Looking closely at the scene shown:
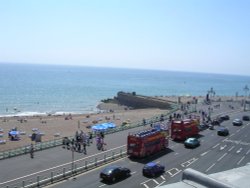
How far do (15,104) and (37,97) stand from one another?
2183 centimetres

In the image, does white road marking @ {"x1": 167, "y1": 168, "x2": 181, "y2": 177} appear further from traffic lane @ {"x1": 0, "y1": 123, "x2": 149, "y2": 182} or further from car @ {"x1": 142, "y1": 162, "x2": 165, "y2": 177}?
traffic lane @ {"x1": 0, "y1": 123, "x2": 149, "y2": 182}

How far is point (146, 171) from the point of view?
29.8m

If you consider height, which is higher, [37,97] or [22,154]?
[22,154]

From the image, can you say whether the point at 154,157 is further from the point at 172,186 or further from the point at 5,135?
the point at 5,135

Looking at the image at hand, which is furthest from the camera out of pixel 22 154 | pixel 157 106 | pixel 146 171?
pixel 157 106

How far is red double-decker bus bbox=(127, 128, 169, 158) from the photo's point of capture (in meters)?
35.1

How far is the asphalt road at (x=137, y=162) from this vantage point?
2794 cm

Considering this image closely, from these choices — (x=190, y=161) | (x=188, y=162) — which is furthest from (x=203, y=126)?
(x=188, y=162)

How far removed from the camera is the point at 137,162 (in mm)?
34250

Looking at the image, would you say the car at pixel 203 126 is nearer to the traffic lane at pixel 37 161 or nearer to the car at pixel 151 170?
the traffic lane at pixel 37 161

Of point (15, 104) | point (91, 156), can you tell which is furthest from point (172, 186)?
point (15, 104)

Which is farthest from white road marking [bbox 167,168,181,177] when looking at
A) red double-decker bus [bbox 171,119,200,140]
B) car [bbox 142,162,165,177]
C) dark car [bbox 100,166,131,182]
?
red double-decker bus [bbox 171,119,200,140]

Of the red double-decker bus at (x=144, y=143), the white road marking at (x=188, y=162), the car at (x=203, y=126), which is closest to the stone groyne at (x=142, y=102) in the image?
the car at (x=203, y=126)

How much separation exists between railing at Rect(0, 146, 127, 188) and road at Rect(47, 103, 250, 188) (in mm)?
783
